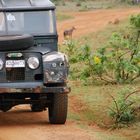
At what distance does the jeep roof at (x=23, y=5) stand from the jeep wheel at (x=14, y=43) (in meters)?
0.61

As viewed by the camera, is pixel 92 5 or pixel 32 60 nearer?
pixel 32 60

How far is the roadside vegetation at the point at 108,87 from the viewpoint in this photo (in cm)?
1059

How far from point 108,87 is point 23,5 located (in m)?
4.56

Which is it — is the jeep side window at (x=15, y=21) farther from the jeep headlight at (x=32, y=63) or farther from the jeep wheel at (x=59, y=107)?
the jeep wheel at (x=59, y=107)

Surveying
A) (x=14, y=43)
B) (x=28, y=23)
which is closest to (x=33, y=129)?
(x=14, y=43)

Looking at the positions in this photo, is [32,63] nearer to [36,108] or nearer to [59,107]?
[59,107]

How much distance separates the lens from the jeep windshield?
1034cm

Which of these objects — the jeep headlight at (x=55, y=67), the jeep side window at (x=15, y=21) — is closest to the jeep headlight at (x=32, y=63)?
the jeep headlight at (x=55, y=67)

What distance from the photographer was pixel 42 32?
10492 millimetres

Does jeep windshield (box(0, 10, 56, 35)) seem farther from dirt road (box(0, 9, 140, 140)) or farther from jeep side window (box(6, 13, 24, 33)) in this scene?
dirt road (box(0, 9, 140, 140))

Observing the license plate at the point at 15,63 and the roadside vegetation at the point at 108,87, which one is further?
the roadside vegetation at the point at 108,87

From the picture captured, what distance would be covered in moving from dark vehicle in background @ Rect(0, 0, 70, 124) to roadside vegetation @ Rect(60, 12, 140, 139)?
3.08 feet

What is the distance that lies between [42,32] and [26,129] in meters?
1.62

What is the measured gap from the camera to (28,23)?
10445 millimetres
